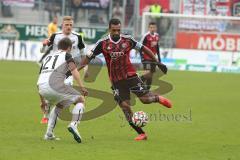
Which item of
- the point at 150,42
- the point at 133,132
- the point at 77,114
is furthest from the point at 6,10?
the point at 77,114

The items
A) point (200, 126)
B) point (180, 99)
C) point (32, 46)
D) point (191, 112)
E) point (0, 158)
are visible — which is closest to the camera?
point (0, 158)

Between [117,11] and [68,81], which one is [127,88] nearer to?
[68,81]

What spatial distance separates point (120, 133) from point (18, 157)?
12.4 ft

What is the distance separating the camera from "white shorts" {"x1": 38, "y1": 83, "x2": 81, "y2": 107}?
11984 millimetres

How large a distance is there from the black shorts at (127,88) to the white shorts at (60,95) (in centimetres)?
113

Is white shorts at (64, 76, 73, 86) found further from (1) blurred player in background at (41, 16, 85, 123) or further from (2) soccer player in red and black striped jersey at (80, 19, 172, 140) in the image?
(2) soccer player in red and black striped jersey at (80, 19, 172, 140)

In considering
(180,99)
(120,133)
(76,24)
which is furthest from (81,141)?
(76,24)

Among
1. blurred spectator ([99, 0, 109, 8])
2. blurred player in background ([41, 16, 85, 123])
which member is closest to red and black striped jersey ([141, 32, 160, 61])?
blurred player in background ([41, 16, 85, 123])

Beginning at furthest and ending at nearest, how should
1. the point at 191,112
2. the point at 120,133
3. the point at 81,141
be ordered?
1. the point at 191,112
2. the point at 120,133
3. the point at 81,141

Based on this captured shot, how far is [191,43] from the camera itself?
3812cm

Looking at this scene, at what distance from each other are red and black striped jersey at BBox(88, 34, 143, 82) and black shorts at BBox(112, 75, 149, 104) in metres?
0.09

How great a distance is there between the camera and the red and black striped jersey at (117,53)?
12938 mm

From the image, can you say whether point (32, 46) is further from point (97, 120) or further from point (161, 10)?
point (97, 120)

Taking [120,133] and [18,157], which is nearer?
[18,157]
